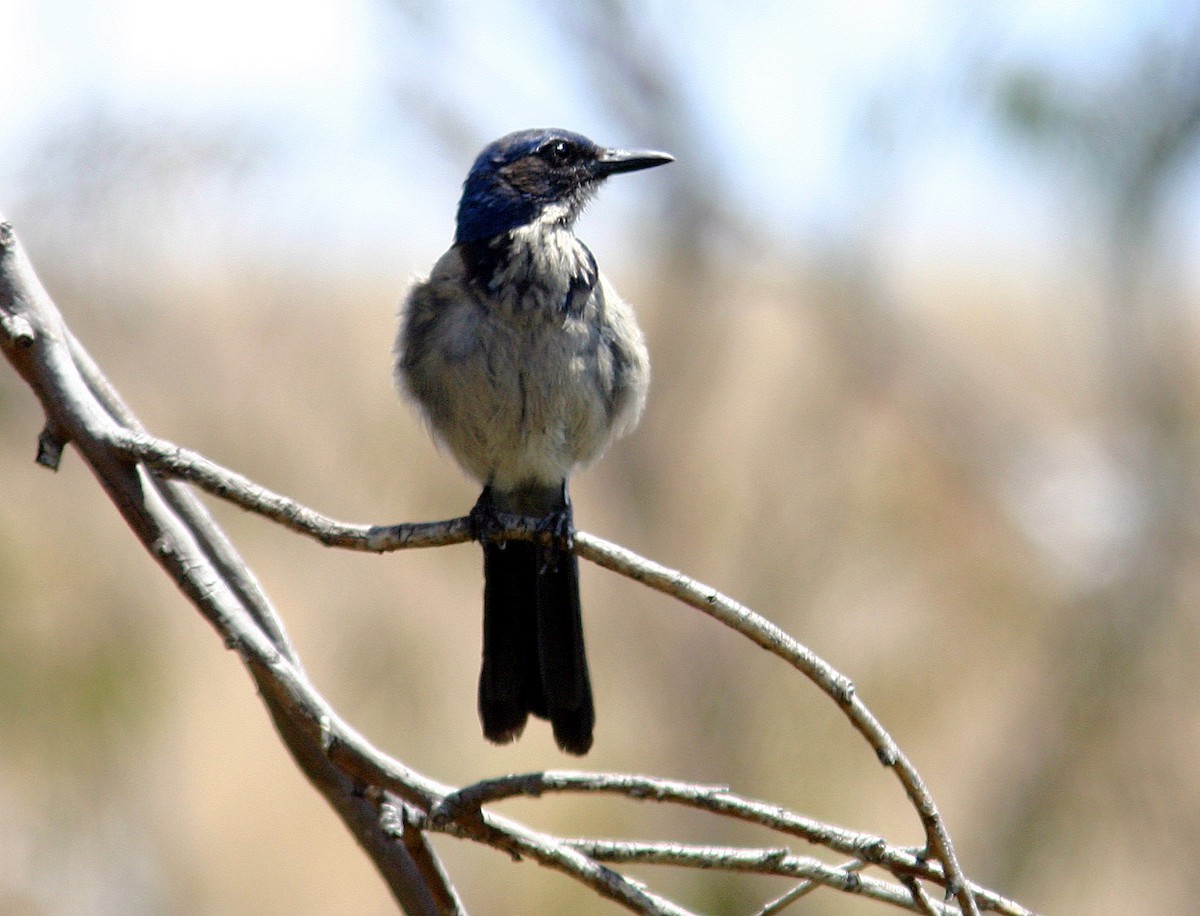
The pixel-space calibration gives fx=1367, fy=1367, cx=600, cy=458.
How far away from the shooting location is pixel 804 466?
10.7 m

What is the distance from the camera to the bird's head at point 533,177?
14.9ft

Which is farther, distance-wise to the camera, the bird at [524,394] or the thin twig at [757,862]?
the bird at [524,394]

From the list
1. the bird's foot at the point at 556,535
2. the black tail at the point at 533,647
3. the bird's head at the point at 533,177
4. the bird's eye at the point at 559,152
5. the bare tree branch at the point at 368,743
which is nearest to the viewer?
the bare tree branch at the point at 368,743

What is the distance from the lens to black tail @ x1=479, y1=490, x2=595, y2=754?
3979 millimetres

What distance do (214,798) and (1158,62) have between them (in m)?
9.33

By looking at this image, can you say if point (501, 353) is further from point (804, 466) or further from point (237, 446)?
point (804, 466)

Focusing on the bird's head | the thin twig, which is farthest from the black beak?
the thin twig

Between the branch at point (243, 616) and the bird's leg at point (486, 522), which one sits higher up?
the bird's leg at point (486, 522)

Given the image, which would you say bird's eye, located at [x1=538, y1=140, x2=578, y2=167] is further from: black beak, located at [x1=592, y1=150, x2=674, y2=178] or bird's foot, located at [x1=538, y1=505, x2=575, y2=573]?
bird's foot, located at [x1=538, y1=505, x2=575, y2=573]

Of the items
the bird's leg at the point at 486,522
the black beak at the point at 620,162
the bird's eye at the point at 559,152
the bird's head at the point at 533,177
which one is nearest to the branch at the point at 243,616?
the bird's leg at the point at 486,522

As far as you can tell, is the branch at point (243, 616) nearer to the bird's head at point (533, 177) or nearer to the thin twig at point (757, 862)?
the thin twig at point (757, 862)

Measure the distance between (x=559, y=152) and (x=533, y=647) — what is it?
5.92 ft

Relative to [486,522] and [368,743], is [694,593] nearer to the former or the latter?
[368,743]

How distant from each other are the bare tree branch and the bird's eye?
8.40ft
